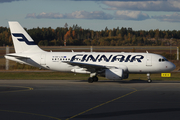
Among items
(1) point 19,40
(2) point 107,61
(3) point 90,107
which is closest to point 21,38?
A: (1) point 19,40

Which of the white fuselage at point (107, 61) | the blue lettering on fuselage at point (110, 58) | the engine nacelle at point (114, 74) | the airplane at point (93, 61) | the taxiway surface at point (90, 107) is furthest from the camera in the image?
the blue lettering on fuselage at point (110, 58)

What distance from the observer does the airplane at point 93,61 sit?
1259 inches

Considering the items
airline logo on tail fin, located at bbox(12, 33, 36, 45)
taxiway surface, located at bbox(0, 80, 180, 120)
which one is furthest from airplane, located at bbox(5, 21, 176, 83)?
taxiway surface, located at bbox(0, 80, 180, 120)

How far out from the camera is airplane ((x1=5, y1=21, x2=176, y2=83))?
31969 mm

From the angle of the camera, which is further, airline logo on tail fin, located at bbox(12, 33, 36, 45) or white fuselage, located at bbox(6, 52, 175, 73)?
airline logo on tail fin, located at bbox(12, 33, 36, 45)

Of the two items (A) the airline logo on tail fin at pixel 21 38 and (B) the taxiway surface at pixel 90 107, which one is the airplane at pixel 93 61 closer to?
(A) the airline logo on tail fin at pixel 21 38

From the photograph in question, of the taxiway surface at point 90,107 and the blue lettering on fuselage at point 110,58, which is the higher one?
the blue lettering on fuselage at point 110,58

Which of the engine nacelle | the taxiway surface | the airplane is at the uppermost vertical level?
the airplane

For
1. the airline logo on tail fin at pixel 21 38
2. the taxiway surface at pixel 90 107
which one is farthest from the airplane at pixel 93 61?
the taxiway surface at pixel 90 107

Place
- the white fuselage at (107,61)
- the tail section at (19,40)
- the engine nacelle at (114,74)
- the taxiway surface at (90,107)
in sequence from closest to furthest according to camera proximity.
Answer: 1. the taxiway surface at (90,107)
2. the engine nacelle at (114,74)
3. the white fuselage at (107,61)
4. the tail section at (19,40)

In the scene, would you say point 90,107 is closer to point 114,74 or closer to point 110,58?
point 114,74

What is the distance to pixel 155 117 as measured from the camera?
1395cm

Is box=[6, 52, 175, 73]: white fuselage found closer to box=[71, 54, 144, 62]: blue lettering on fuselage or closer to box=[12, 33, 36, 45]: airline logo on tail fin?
box=[71, 54, 144, 62]: blue lettering on fuselage

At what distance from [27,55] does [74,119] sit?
874 inches
